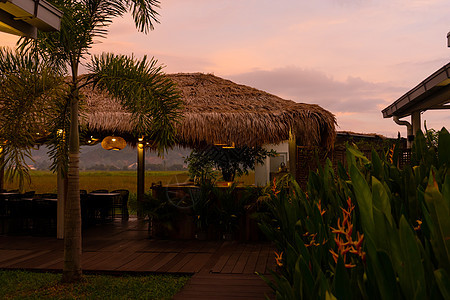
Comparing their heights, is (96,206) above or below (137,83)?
below

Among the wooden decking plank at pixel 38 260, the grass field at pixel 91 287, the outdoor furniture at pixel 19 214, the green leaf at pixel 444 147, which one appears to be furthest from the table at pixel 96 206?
the green leaf at pixel 444 147

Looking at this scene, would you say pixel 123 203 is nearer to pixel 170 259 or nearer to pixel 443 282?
pixel 170 259

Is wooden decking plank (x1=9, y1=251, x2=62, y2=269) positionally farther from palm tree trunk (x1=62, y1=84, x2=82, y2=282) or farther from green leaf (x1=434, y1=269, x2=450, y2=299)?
green leaf (x1=434, y1=269, x2=450, y2=299)

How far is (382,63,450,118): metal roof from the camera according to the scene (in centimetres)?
602

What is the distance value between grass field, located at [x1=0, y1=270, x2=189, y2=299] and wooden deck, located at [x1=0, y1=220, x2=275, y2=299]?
0.21 metres

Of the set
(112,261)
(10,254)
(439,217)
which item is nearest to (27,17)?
(439,217)

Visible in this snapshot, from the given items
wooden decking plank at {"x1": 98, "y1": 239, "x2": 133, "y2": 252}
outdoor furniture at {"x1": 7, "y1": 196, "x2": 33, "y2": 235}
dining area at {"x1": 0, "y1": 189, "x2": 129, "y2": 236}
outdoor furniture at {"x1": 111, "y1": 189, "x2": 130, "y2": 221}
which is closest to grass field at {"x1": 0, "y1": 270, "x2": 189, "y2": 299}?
wooden decking plank at {"x1": 98, "y1": 239, "x2": 133, "y2": 252}

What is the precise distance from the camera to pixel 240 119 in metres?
7.78

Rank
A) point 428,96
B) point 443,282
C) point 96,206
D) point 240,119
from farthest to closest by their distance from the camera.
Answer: point 96,206 < point 240,119 < point 428,96 < point 443,282

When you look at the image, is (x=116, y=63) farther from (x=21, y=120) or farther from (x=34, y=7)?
(x=34, y=7)

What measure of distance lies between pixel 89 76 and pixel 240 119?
3.54 meters

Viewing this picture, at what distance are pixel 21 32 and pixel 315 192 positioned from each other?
2.59 meters

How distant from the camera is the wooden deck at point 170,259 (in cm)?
429

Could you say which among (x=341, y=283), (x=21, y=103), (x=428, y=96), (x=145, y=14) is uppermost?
(x=145, y=14)
